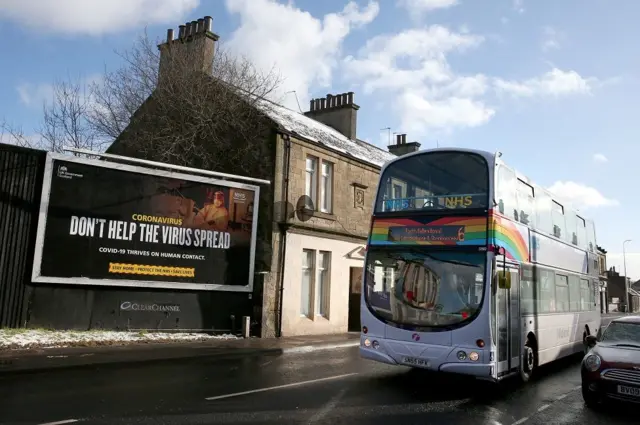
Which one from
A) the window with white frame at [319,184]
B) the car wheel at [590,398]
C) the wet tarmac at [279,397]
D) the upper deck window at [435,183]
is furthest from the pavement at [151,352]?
the car wheel at [590,398]

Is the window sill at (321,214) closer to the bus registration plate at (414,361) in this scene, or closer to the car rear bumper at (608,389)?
the bus registration plate at (414,361)

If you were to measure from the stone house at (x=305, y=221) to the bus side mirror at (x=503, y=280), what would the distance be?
33.5 ft

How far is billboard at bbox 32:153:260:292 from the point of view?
14.4 metres

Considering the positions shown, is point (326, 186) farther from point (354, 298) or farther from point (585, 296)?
point (585, 296)

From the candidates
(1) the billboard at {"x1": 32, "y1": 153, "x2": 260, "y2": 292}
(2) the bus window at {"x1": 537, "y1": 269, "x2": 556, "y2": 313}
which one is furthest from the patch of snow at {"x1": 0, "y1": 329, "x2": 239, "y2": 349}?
(2) the bus window at {"x1": 537, "y1": 269, "x2": 556, "y2": 313}

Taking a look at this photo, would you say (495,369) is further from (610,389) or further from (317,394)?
(317,394)

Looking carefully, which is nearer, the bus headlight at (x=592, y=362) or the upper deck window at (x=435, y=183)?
the bus headlight at (x=592, y=362)

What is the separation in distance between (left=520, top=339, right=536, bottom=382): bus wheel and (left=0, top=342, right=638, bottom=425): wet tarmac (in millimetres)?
240

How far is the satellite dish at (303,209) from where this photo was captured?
19092 mm

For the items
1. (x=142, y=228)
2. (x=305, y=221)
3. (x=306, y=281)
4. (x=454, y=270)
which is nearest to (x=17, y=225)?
(x=142, y=228)

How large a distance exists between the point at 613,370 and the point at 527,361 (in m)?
2.62

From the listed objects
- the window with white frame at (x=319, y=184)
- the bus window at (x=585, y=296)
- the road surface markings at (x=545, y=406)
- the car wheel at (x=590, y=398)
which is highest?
the window with white frame at (x=319, y=184)

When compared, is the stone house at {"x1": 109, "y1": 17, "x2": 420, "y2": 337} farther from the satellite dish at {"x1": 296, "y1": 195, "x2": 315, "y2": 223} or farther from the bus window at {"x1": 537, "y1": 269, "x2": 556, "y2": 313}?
the bus window at {"x1": 537, "y1": 269, "x2": 556, "y2": 313}

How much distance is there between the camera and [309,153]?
19.9 metres
